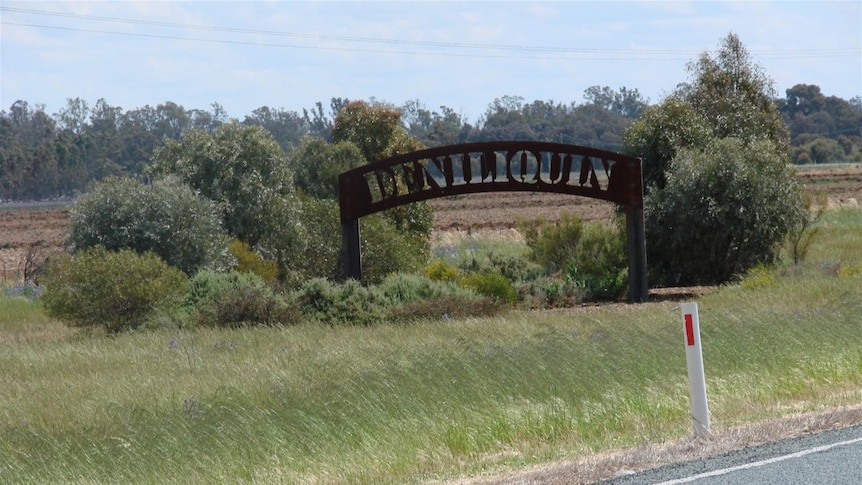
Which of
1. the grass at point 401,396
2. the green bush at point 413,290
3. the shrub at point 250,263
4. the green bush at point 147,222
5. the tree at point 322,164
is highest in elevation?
the tree at point 322,164

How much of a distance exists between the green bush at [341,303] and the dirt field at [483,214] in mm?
20963

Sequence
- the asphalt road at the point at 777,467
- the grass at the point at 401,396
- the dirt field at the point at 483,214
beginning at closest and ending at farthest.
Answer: the asphalt road at the point at 777,467, the grass at the point at 401,396, the dirt field at the point at 483,214

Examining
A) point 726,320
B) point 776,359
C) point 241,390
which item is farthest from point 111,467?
point 726,320

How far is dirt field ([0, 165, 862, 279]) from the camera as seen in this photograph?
5003 cm

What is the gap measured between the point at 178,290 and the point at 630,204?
917 centimetres

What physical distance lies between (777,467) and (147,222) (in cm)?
1570

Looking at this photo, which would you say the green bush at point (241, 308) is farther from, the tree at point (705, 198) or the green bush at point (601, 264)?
the tree at point (705, 198)

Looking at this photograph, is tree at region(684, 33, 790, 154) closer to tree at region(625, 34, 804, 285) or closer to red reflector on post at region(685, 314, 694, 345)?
tree at region(625, 34, 804, 285)

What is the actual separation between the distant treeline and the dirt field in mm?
21431

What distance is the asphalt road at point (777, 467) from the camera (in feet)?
23.9

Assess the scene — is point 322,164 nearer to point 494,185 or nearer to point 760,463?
point 494,185

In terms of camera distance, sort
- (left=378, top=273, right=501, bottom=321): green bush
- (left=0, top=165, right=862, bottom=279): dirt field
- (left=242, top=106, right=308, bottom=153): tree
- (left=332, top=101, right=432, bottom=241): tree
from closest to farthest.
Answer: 1. (left=378, top=273, right=501, bottom=321): green bush
2. (left=332, top=101, right=432, bottom=241): tree
3. (left=0, top=165, right=862, bottom=279): dirt field
4. (left=242, top=106, right=308, bottom=153): tree

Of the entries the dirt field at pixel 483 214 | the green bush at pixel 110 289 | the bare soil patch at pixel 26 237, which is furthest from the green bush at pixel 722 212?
the bare soil patch at pixel 26 237

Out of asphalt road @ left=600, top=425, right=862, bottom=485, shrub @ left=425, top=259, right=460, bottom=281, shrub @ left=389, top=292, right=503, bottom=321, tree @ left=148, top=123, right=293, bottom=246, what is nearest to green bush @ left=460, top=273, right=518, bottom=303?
shrub @ left=425, top=259, right=460, bottom=281
